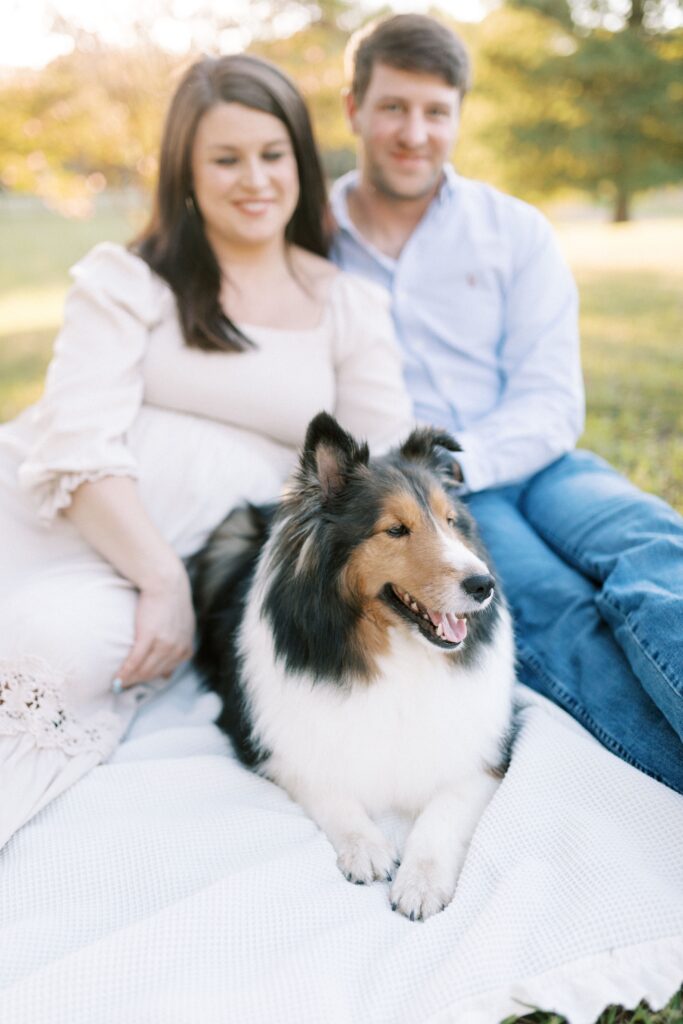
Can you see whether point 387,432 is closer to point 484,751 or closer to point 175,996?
point 484,751

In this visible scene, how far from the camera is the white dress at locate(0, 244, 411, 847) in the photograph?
8.82 feet

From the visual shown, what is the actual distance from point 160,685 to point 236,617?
463mm

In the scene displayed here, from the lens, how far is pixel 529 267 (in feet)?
11.7

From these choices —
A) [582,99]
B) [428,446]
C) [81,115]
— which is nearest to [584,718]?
[428,446]

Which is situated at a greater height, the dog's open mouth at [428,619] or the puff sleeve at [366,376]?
the puff sleeve at [366,376]

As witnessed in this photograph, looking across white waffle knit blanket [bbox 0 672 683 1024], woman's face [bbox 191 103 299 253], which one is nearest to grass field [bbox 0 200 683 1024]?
white waffle knit blanket [bbox 0 672 683 1024]

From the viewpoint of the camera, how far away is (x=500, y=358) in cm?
365

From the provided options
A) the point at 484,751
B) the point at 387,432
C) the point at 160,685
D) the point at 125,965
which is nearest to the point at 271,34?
the point at 387,432

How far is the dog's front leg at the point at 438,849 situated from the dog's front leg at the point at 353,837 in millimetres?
54

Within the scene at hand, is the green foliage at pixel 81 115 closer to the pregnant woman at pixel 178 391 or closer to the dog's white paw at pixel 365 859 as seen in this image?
the pregnant woman at pixel 178 391

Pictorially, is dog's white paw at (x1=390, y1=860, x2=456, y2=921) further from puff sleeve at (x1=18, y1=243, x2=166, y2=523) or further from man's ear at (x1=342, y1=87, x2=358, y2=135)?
man's ear at (x1=342, y1=87, x2=358, y2=135)

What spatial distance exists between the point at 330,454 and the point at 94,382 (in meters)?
1.08

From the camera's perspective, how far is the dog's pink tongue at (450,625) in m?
2.20

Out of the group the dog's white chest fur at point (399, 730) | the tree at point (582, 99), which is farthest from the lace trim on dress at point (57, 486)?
the tree at point (582, 99)
